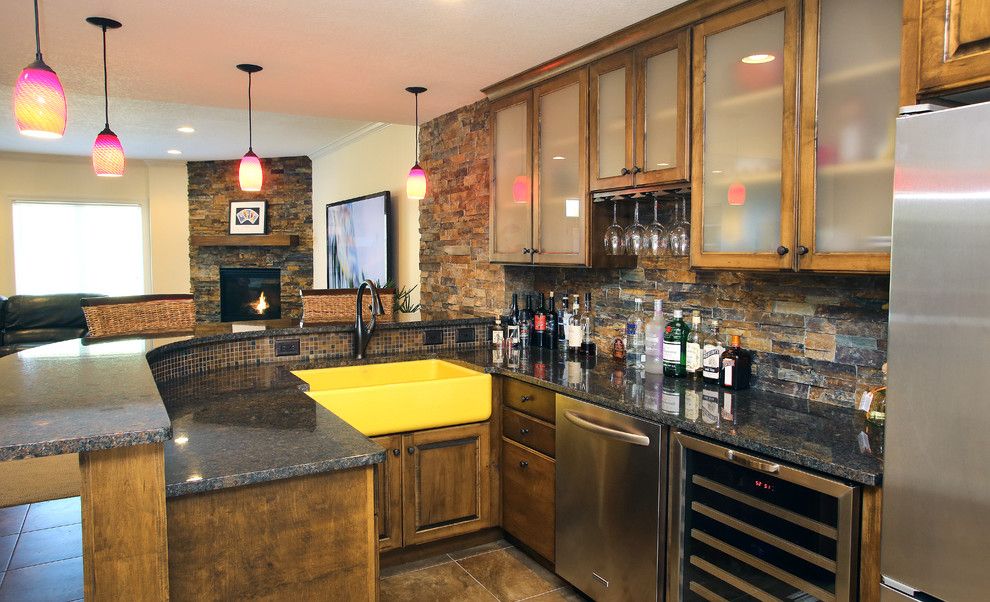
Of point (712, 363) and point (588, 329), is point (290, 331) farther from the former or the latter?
point (712, 363)

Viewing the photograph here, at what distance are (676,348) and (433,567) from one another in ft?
4.72

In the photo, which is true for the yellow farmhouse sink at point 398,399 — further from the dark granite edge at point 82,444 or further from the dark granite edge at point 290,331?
the dark granite edge at point 82,444

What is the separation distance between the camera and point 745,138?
2199mm

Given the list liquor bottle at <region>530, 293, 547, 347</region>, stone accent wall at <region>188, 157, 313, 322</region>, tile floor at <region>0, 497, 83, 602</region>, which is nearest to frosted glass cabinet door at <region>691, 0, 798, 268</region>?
liquor bottle at <region>530, 293, 547, 347</region>

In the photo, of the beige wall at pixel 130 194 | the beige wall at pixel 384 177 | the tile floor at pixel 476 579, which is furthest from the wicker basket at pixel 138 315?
the beige wall at pixel 130 194

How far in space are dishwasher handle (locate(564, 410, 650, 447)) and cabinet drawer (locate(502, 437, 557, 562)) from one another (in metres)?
0.28

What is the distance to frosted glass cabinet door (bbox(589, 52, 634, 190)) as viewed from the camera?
270cm

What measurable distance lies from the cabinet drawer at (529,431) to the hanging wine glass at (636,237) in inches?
34.5

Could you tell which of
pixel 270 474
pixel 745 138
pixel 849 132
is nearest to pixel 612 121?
pixel 745 138

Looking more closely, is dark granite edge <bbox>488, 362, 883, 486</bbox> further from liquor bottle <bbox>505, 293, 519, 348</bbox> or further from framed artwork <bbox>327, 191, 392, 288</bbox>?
framed artwork <bbox>327, 191, 392, 288</bbox>

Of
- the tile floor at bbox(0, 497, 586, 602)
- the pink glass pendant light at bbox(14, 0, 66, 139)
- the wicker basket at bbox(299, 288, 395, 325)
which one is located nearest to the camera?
the pink glass pendant light at bbox(14, 0, 66, 139)

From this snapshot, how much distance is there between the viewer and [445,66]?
10.6ft

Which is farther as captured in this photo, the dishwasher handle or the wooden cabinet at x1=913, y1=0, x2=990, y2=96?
the dishwasher handle

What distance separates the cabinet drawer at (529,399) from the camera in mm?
2672
